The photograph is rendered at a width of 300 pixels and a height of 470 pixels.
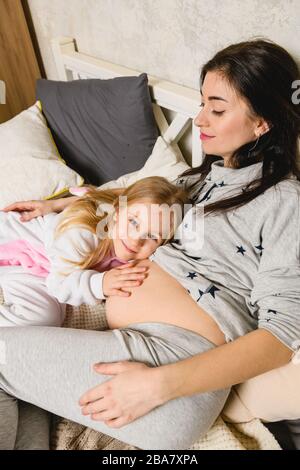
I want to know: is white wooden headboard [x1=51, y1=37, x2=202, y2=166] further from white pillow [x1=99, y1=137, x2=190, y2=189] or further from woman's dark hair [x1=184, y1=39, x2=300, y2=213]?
woman's dark hair [x1=184, y1=39, x2=300, y2=213]

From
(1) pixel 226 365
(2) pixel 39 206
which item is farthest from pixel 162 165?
(1) pixel 226 365

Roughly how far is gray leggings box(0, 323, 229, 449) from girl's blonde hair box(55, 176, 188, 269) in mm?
266

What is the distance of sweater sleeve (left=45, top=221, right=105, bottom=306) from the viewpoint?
0.99 meters

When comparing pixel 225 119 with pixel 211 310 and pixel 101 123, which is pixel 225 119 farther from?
pixel 101 123

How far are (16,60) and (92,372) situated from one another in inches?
71.8

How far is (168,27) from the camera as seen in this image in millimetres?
1225

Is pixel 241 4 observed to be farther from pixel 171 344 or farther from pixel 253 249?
pixel 171 344

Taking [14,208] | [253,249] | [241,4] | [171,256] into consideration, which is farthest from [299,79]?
[14,208]

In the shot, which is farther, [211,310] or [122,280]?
[122,280]

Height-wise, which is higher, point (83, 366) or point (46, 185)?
point (46, 185)

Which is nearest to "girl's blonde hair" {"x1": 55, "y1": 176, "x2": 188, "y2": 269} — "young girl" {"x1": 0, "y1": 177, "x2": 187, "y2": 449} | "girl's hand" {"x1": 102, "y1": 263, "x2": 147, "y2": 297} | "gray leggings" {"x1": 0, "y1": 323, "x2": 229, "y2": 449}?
"young girl" {"x1": 0, "y1": 177, "x2": 187, "y2": 449}

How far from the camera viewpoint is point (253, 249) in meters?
0.91
